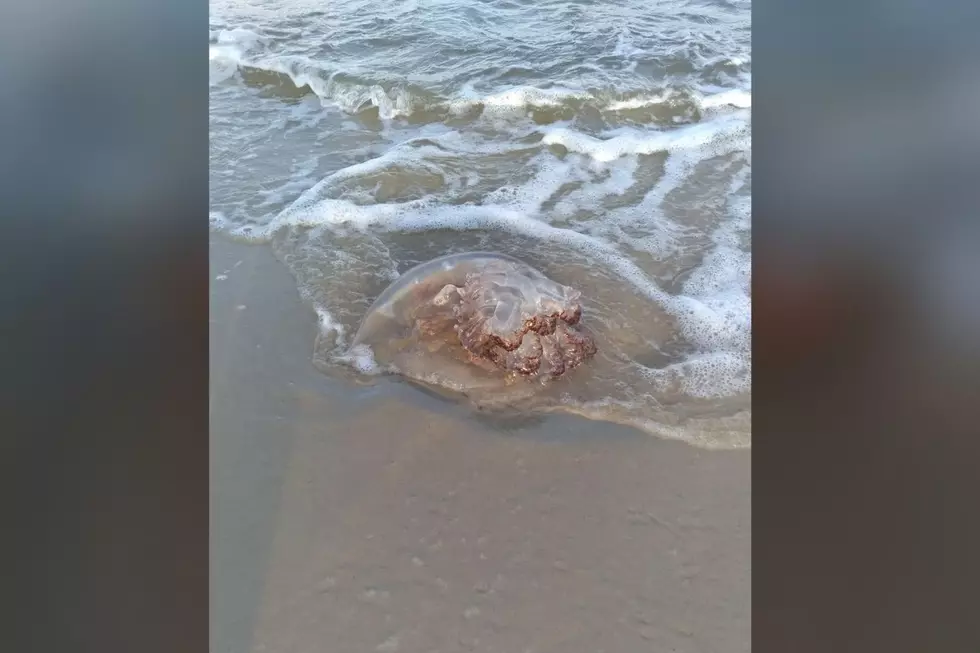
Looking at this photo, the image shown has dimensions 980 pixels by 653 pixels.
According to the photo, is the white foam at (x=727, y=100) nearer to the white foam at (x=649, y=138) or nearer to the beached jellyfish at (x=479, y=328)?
the white foam at (x=649, y=138)

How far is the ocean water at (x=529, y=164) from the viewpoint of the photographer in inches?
87.6

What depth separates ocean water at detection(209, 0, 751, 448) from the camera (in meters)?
2.22

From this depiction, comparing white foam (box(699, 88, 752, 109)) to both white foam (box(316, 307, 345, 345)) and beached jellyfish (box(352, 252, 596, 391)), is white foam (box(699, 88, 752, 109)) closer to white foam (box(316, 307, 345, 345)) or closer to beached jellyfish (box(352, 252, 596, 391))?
beached jellyfish (box(352, 252, 596, 391))

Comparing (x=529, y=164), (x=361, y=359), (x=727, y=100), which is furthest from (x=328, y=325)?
(x=727, y=100)

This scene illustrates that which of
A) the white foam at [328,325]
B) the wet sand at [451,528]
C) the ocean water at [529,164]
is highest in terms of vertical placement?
the ocean water at [529,164]

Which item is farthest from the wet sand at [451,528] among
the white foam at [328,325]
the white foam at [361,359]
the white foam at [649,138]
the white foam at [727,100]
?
the white foam at [727,100]

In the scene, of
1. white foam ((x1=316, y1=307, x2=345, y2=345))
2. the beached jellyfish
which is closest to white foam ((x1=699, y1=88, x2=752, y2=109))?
the beached jellyfish

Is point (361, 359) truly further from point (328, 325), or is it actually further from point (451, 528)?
point (451, 528)

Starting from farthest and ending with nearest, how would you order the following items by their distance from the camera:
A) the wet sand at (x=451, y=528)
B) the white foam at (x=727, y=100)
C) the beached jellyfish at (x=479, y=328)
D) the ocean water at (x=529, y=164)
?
the white foam at (x=727, y=100) < the ocean water at (x=529, y=164) < the beached jellyfish at (x=479, y=328) < the wet sand at (x=451, y=528)

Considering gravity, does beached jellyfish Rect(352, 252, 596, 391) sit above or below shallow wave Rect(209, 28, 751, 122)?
below

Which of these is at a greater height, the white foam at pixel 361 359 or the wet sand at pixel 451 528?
the white foam at pixel 361 359

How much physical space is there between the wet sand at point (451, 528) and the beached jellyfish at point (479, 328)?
160 millimetres

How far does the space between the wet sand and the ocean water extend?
0.59ft
